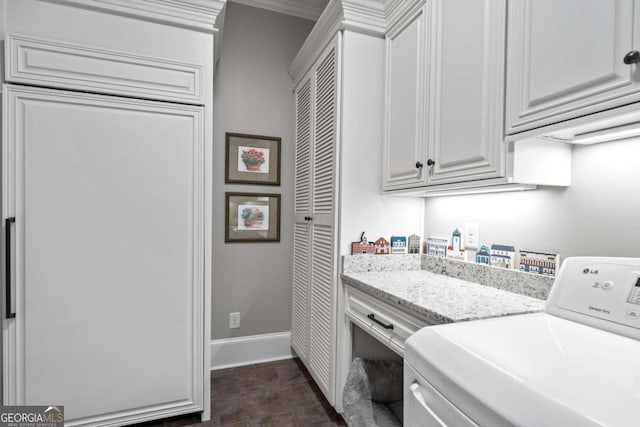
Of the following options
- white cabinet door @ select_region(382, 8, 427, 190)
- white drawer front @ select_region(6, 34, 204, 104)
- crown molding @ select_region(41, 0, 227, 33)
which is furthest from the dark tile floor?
crown molding @ select_region(41, 0, 227, 33)

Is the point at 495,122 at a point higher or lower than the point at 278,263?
higher

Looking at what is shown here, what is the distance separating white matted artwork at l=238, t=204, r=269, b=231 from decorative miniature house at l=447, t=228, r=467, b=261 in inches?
57.8

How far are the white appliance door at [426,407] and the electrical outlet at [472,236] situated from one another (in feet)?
3.23

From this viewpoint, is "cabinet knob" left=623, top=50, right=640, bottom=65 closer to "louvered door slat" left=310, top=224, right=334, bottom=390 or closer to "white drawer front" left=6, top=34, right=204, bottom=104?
"louvered door slat" left=310, top=224, right=334, bottom=390

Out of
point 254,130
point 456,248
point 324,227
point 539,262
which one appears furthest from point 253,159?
point 539,262

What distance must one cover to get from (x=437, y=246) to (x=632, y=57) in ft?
4.02

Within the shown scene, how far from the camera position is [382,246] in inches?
75.3

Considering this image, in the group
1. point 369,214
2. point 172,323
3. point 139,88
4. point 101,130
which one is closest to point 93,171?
point 101,130

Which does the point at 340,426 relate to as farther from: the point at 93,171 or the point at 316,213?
the point at 93,171

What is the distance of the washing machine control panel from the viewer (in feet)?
2.85

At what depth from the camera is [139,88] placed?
172cm

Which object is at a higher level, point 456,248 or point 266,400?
point 456,248

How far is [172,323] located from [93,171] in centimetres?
89

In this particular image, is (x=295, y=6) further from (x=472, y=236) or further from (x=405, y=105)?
(x=472, y=236)
